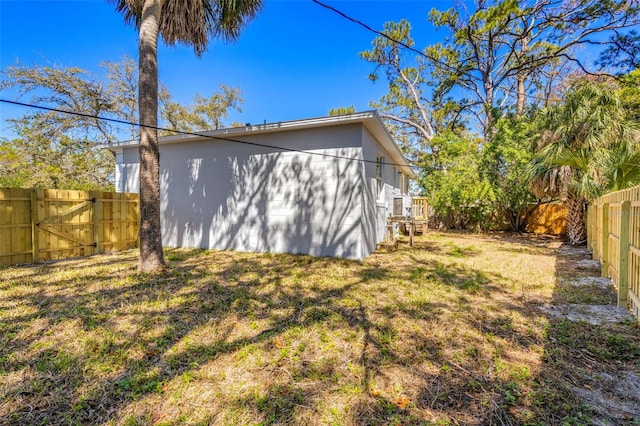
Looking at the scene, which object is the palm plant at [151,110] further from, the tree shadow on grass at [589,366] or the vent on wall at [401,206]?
the vent on wall at [401,206]

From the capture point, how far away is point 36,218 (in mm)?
6348

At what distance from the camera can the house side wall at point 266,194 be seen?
23.4 feet

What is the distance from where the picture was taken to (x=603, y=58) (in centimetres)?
1272

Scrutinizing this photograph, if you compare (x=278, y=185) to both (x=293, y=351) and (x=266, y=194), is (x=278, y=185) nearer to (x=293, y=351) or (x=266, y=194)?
(x=266, y=194)

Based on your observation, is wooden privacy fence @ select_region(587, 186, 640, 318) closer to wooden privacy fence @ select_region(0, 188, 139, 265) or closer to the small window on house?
the small window on house

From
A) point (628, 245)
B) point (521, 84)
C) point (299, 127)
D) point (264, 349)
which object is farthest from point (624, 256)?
point (521, 84)

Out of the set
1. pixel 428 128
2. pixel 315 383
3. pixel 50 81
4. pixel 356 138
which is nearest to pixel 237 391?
pixel 315 383

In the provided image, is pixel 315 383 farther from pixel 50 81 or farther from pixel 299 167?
pixel 50 81

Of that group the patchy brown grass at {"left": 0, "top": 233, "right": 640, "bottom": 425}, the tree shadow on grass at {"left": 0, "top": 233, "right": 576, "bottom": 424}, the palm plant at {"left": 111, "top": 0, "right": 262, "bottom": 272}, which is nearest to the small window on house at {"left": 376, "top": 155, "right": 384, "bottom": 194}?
the patchy brown grass at {"left": 0, "top": 233, "right": 640, "bottom": 425}

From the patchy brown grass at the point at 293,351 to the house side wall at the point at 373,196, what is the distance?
2.45 metres

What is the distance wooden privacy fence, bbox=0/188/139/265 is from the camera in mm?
6070

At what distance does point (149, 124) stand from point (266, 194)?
3289 millimetres

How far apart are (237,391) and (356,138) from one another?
578 cm

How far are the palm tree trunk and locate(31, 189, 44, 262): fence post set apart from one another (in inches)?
554
